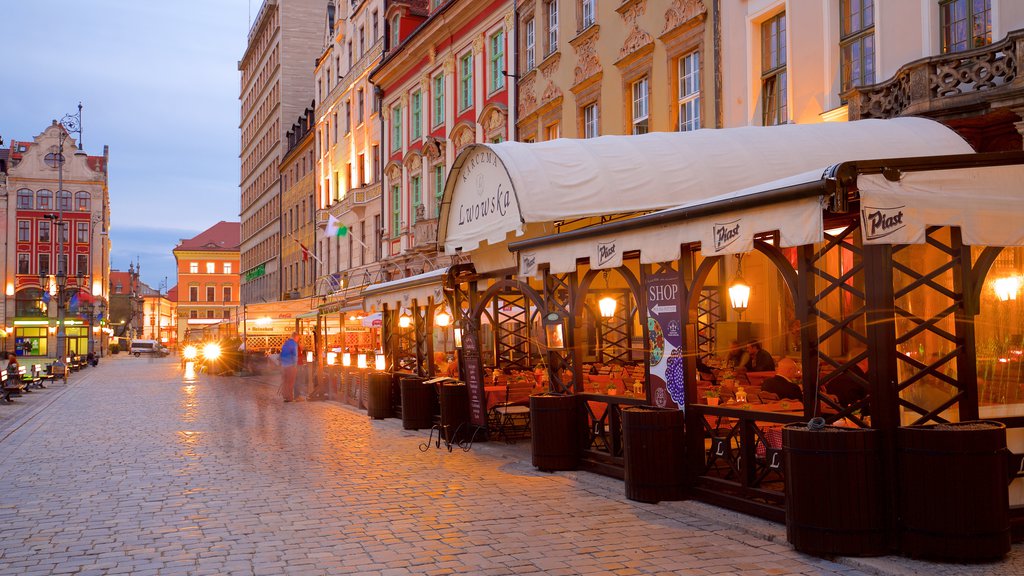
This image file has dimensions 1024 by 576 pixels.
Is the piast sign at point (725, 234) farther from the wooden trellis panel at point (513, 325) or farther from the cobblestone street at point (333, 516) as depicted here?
the wooden trellis panel at point (513, 325)

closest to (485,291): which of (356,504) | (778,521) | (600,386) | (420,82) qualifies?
(600,386)

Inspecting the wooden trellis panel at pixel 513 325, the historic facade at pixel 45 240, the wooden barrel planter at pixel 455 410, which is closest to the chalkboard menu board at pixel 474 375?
the wooden barrel planter at pixel 455 410

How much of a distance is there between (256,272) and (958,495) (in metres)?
79.2

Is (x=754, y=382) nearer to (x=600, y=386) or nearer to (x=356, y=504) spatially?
(x=600, y=386)

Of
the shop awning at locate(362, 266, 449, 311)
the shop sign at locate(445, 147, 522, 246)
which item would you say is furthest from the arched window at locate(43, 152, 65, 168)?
the shop sign at locate(445, 147, 522, 246)

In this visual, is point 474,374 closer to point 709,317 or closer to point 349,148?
point 709,317

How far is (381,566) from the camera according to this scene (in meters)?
7.52

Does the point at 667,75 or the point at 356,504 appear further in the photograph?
the point at 667,75

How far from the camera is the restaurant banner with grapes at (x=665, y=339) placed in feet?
34.0

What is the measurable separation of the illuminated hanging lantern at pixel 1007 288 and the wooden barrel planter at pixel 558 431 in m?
5.28

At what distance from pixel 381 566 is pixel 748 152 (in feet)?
29.4

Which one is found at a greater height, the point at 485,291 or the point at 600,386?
the point at 485,291

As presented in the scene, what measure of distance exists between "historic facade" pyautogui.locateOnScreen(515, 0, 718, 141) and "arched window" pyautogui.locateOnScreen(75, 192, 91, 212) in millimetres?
77179

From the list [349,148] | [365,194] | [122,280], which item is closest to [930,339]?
[365,194]
